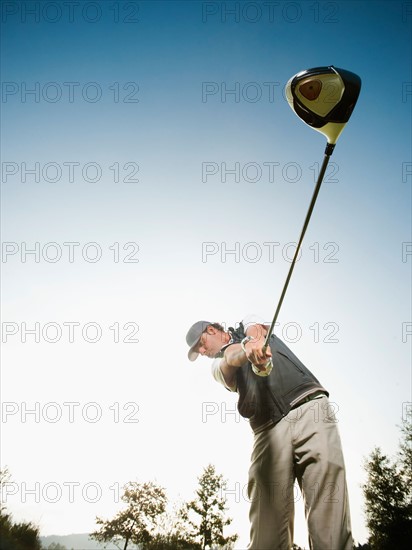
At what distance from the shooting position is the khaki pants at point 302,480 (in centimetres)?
242

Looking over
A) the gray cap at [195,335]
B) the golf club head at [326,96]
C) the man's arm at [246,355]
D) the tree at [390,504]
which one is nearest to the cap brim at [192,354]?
the gray cap at [195,335]

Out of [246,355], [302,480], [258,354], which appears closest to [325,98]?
[258,354]

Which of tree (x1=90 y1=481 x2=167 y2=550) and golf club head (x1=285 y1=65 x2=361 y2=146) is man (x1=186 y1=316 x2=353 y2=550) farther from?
tree (x1=90 y1=481 x2=167 y2=550)

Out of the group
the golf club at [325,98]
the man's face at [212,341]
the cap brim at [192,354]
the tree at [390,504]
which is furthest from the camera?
the tree at [390,504]

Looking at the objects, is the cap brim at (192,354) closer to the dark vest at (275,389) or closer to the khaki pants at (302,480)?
the dark vest at (275,389)

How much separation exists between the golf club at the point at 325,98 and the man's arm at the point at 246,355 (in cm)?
68

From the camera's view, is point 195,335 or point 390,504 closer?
point 195,335

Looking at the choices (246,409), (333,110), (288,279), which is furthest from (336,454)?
(333,110)

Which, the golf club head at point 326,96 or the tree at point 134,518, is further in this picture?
the tree at point 134,518

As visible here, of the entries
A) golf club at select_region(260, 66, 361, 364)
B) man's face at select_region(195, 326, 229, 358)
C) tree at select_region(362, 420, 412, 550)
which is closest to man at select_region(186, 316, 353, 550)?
man's face at select_region(195, 326, 229, 358)

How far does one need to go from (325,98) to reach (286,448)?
313cm

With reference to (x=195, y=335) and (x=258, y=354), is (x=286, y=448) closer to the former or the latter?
(x=258, y=354)

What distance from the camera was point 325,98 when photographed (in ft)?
8.88

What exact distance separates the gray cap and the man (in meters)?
0.84
